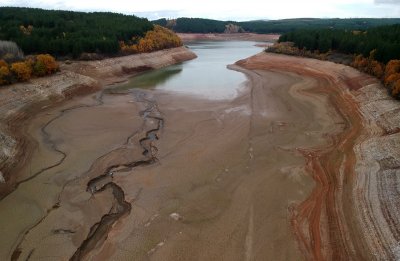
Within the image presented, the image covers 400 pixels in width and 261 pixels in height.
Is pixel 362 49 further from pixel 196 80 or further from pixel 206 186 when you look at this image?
pixel 206 186

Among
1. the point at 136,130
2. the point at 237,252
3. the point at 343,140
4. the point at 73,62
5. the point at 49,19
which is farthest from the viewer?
the point at 49,19

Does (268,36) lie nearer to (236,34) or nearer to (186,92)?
(236,34)

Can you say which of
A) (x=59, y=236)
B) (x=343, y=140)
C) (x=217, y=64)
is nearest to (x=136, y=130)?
(x=59, y=236)

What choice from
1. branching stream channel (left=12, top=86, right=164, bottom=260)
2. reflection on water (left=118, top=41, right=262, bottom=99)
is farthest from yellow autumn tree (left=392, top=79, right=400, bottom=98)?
branching stream channel (left=12, top=86, right=164, bottom=260)

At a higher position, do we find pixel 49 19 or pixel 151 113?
pixel 49 19

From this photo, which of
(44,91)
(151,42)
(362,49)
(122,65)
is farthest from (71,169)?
(151,42)

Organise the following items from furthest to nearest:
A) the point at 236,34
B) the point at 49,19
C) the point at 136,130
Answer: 1. the point at 236,34
2. the point at 49,19
3. the point at 136,130
